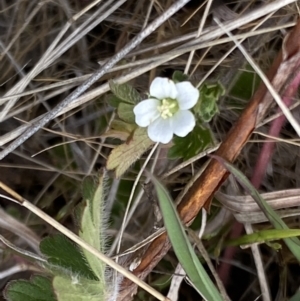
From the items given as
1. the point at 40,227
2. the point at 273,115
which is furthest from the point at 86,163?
the point at 273,115

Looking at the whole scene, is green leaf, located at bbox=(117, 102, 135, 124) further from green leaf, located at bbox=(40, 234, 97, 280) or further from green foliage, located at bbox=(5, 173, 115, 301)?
green leaf, located at bbox=(40, 234, 97, 280)

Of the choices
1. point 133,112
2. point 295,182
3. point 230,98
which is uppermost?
point 133,112

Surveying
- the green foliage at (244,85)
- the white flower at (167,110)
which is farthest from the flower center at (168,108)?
the green foliage at (244,85)

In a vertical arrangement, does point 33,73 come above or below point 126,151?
above

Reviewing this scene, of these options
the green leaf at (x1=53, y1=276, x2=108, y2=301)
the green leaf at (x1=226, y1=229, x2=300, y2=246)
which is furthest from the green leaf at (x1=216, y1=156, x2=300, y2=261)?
the green leaf at (x1=53, y1=276, x2=108, y2=301)

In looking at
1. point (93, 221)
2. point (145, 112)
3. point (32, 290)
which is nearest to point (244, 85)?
point (145, 112)

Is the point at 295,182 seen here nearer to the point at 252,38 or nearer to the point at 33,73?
the point at 252,38

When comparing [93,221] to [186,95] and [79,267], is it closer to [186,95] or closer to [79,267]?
[79,267]
